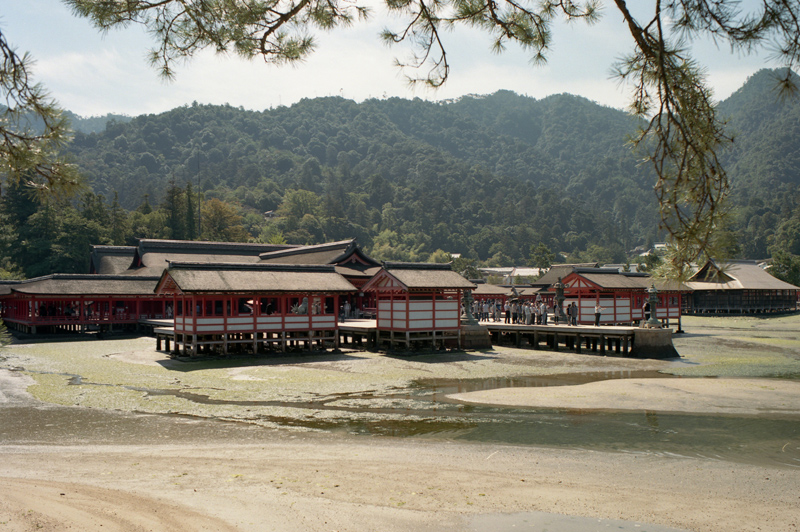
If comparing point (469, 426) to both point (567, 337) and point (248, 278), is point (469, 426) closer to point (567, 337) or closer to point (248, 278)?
point (248, 278)

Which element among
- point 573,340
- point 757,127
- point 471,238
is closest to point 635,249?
point 471,238

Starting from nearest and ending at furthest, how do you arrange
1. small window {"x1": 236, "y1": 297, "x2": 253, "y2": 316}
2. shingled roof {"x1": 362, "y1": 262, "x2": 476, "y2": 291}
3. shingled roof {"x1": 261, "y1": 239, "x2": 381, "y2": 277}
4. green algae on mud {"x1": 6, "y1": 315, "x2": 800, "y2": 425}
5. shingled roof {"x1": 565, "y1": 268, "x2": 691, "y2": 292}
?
green algae on mud {"x1": 6, "y1": 315, "x2": 800, "y2": 425} < shingled roof {"x1": 362, "y1": 262, "x2": 476, "y2": 291} < small window {"x1": 236, "y1": 297, "x2": 253, "y2": 316} < shingled roof {"x1": 565, "y1": 268, "x2": 691, "y2": 292} < shingled roof {"x1": 261, "y1": 239, "x2": 381, "y2": 277}

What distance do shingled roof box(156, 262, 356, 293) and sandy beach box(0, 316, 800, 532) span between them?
457 cm

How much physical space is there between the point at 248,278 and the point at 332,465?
57.2 ft

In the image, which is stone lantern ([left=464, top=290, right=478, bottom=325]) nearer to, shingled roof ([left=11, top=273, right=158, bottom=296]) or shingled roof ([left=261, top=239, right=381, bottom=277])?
shingled roof ([left=261, top=239, right=381, bottom=277])

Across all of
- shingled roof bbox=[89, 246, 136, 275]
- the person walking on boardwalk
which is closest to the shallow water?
the person walking on boardwalk

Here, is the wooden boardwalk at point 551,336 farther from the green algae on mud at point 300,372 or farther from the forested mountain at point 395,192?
the forested mountain at point 395,192

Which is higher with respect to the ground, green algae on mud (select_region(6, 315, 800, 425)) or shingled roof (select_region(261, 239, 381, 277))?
shingled roof (select_region(261, 239, 381, 277))

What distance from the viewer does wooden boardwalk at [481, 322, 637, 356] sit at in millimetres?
28731

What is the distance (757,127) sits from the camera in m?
198

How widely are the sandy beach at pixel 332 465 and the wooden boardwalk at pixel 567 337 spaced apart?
638cm

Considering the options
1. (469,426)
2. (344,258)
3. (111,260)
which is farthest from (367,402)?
(111,260)

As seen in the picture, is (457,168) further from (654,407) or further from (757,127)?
(654,407)

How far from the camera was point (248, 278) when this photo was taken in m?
27.0
